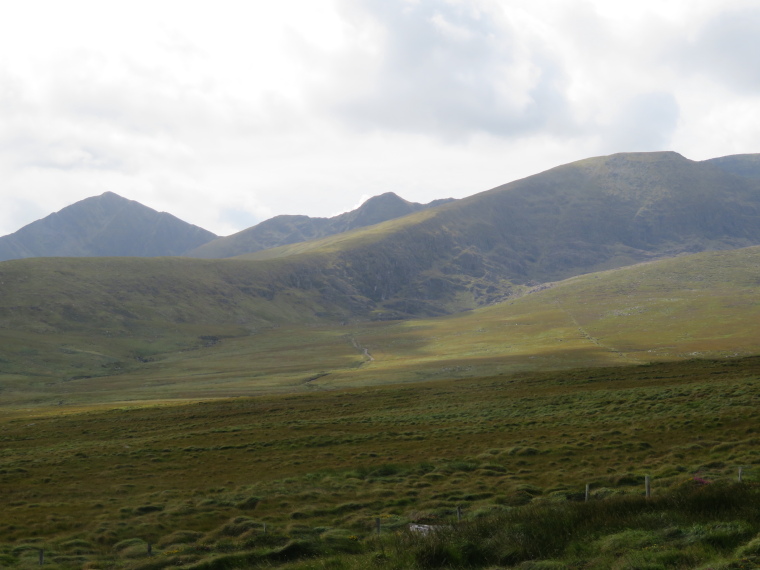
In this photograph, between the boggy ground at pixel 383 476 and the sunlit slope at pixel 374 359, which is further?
the sunlit slope at pixel 374 359

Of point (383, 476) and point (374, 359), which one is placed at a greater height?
point (383, 476)

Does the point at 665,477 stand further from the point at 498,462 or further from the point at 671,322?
the point at 671,322

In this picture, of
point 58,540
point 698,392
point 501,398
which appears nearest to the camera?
point 58,540

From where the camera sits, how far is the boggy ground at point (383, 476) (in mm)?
17469

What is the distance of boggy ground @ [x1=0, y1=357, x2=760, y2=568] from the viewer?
1747 cm

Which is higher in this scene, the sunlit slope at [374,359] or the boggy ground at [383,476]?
the boggy ground at [383,476]

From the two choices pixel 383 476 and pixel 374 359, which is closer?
pixel 383 476

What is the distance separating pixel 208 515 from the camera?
98.1ft

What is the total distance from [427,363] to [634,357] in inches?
1848

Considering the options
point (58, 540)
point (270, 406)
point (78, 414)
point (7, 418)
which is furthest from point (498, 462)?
point (7, 418)

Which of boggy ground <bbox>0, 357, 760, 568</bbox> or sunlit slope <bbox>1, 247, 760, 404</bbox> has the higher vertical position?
boggy ground <bbox>0, 357, 760, 568</bbox>

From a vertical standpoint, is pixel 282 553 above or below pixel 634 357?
above

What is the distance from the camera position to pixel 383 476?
121 ft

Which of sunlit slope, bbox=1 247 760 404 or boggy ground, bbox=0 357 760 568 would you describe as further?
sunlit slope, bbox=1 247 760 404
